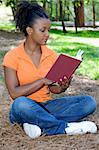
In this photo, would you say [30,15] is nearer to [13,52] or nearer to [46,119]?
[13,52]

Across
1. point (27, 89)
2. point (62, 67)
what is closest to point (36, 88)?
point (27, 89)

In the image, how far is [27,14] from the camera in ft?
13.6

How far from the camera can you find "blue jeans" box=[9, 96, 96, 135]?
4.05 meters

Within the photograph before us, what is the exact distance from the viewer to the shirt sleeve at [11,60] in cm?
410

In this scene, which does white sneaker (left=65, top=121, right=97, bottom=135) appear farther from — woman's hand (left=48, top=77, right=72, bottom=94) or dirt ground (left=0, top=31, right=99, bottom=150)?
woman's hand (left=48, top=77, right=72, bottom=94)

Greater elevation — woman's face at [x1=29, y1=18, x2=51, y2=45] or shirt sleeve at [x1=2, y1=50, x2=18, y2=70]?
woman's face at [x1=29, y1=18, x2=51, y2=45]

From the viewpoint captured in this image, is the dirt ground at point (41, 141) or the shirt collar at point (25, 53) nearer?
the dirt ground at point (41, 141)

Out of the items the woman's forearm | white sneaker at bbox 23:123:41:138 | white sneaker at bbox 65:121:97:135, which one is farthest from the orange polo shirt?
white sneaker at bbox 65:121:97:135

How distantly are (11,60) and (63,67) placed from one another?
1.67ft

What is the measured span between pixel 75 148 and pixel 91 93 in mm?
2362

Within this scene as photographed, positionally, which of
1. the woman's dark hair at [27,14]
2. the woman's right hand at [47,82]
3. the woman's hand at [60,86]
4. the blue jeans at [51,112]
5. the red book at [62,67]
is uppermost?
the woman's dark hair at [27,14]

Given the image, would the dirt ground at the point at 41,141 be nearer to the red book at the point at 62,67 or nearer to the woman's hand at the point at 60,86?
the woman's hand at the point at 60,86

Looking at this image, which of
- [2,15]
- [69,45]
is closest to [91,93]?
[69,45]

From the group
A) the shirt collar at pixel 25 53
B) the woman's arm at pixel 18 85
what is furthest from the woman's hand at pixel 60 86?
the shirt collar at pixel 25 53
